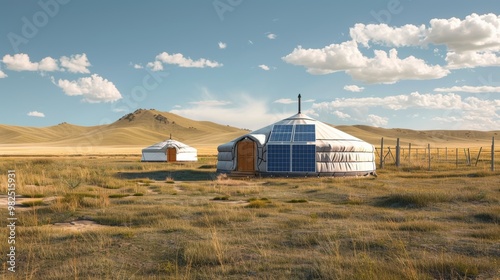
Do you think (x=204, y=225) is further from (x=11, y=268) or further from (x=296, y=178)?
(x=296, y=178)

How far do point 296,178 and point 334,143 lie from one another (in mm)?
2750

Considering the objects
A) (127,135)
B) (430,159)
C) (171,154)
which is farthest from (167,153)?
(127,135)

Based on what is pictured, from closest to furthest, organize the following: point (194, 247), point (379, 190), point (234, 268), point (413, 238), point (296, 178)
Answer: point (234, 268)
point (194, 247)
point (413, 238)
point (379, 190)
point (296, 178)

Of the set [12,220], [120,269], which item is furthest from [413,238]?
[12,220]

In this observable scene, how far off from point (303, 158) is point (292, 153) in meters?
0.62

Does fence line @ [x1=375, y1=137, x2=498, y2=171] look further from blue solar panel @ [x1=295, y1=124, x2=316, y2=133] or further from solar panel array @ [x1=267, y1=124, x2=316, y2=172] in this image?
solar panel array @ [x1=267, y1=124, x2=316, y2=172]

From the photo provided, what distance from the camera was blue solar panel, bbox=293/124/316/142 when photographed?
22.7 metres

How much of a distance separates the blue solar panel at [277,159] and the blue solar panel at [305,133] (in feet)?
2.85

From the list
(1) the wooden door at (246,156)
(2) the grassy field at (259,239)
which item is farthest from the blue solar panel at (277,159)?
(2) the grassy field at (259,239)

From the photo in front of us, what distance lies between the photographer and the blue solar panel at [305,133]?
22656mm

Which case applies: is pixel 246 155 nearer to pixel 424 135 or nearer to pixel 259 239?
pixel 259 239

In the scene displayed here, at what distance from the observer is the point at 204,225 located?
897cm

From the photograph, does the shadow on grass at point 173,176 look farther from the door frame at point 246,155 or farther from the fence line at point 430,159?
the fence line at point 430,159

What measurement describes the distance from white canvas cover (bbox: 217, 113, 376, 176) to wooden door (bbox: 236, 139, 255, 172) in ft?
0.70
